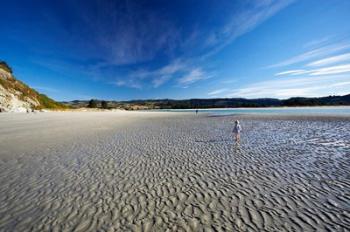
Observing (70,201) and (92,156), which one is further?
(92,156)

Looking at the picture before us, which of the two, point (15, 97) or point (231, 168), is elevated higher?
point (15, 97)

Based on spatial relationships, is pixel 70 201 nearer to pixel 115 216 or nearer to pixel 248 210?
pixel 115 216

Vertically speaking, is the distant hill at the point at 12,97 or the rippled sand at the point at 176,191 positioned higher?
the distant hill at the point at 12,97

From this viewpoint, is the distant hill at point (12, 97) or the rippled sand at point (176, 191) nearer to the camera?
the rippled sand at point (176, 191)

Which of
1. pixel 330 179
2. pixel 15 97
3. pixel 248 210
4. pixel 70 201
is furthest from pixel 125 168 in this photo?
pixel 15 97

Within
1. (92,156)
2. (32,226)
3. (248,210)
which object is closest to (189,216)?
(248,210)

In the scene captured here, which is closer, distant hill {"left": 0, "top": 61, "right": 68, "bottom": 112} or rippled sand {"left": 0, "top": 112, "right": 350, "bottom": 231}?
rippled sand {"left": 0, "top": 112, "right": 350, "bottom": 231}

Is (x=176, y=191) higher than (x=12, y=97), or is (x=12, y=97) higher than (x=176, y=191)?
(x=12, y=97)

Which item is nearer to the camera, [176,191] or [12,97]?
[176,191]

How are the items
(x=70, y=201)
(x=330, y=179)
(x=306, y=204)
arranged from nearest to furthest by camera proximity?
1. (x=306, y=204)
2. (x=70, y=201)
3. (x=330, y=179)

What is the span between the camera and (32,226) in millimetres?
4316

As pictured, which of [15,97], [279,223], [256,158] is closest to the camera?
[279,223]

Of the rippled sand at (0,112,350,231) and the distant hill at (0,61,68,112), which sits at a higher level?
the distant hill at (0,61,68,112)

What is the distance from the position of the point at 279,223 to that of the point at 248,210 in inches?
30.8
